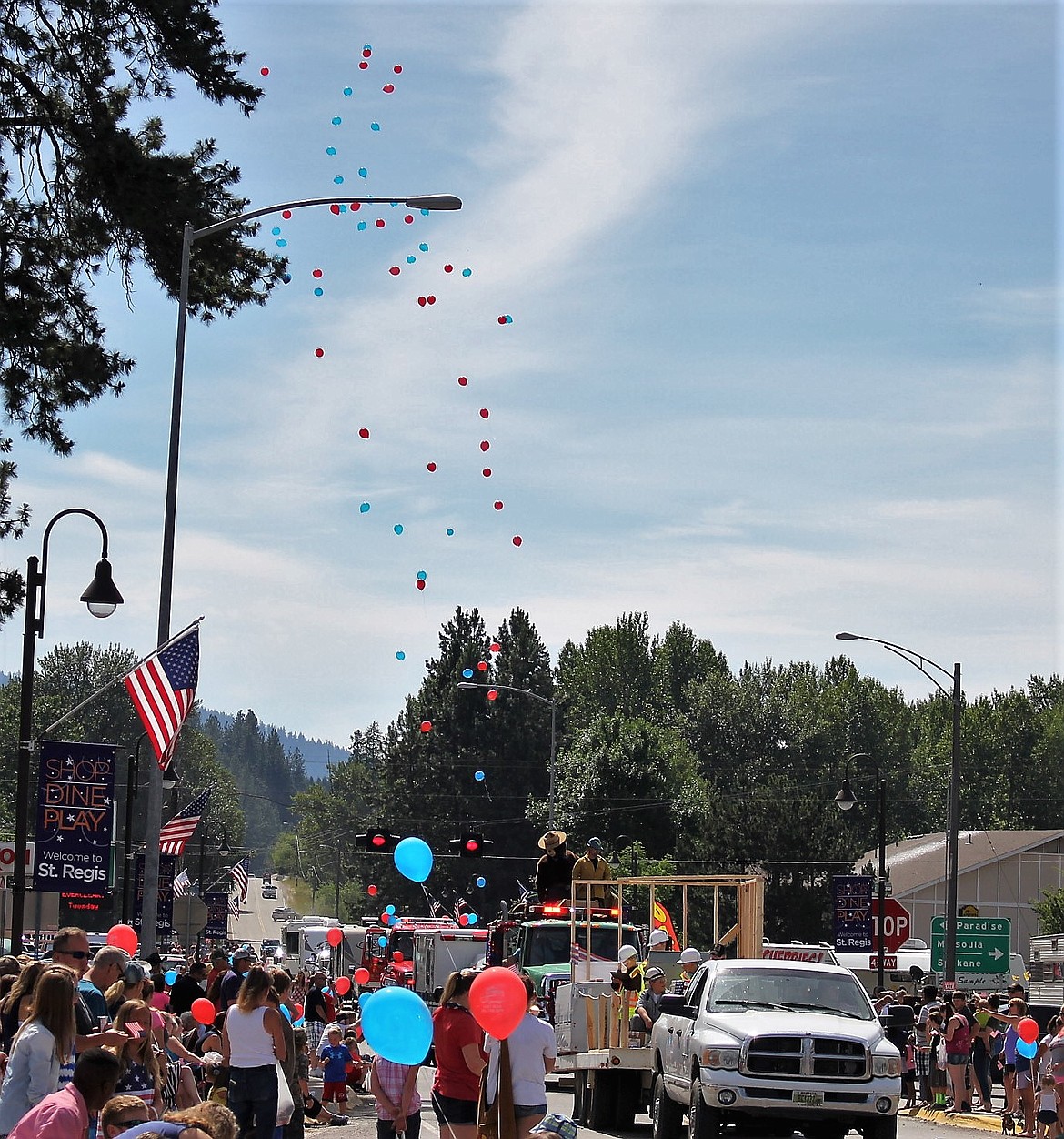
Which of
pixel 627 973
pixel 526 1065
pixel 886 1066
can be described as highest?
pixel 526 1065

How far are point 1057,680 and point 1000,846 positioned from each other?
152 feet

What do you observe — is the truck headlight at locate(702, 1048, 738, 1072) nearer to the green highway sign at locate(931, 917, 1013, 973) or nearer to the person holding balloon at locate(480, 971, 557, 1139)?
the person holding balloon at locate(480, 971, 557, 1139)

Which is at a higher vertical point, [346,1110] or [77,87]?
[77,87]

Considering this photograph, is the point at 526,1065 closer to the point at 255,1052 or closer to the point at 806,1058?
the point at 255,1052

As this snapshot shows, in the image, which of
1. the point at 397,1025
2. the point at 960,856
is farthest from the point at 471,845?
the point at 960,856

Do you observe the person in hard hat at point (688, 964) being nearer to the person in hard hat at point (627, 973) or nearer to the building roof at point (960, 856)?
the person in hard hat at point (627, 973)

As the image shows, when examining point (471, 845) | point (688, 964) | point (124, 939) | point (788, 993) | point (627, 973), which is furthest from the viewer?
point (471, 845)

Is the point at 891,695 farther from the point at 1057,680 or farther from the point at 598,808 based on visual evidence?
the point at 598,808

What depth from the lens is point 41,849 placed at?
20000mm

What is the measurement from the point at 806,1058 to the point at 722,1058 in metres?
0.75

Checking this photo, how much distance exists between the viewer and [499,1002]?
34.0ft

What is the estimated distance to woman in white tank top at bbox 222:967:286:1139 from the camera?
1232cm

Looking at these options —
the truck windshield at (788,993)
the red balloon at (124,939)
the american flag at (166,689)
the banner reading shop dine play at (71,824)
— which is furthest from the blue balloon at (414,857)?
the banner reading shop dine play at (71,824)

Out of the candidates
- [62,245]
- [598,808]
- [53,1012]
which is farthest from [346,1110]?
[598,808]
